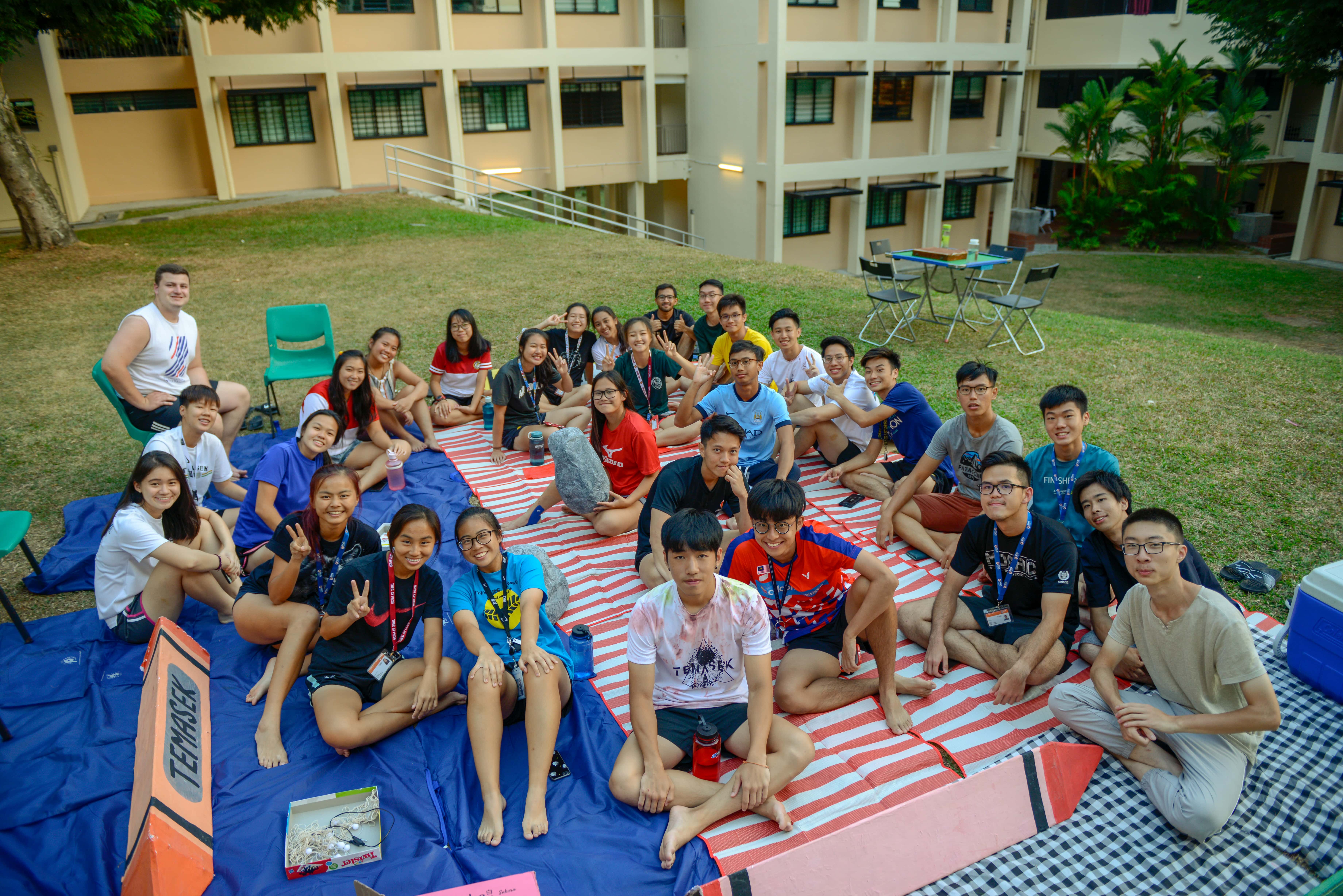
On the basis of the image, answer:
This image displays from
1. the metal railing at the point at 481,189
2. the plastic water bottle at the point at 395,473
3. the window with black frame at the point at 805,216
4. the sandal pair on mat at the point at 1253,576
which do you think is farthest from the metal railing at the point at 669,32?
the sandal pair on mat at the point at 1253,576

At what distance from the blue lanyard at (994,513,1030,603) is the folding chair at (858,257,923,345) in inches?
250

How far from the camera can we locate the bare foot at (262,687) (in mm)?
4113

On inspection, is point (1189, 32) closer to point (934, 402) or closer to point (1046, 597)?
point (934, 402)

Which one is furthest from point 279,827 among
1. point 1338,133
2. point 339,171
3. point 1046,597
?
point 1338,133

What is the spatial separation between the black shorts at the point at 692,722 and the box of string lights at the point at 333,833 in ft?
3.99

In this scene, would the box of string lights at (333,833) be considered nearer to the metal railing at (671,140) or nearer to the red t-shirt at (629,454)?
the red t-shirt at (629,454)

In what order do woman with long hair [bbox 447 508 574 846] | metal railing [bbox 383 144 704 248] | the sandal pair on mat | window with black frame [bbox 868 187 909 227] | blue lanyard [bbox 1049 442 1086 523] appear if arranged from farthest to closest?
window with black frame [bbox 868 187 909 227]
metal railing [bbox 383 144 704 248]
the sandal pair on mat
blue lanyard [bbox 1049 442 1086 523]
woman with long hair [bbox 447 508 574 846]

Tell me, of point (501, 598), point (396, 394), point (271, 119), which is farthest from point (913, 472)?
point (271, 119)

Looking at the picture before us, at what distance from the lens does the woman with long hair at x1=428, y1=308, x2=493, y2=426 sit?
7637 millimetres

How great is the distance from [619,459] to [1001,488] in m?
2.65

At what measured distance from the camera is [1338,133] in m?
19.7

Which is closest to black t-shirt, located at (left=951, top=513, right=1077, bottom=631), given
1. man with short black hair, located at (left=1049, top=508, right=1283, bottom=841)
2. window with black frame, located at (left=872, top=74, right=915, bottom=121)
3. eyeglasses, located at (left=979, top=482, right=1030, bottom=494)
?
eyeglasses, located at (left=979, top=482, right=1030, bottom=494)

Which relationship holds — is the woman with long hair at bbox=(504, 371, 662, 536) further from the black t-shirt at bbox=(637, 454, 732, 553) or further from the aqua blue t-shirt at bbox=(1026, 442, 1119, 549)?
the aqua blue t-shirt at bbox=(1026, 442, 1119, 549)

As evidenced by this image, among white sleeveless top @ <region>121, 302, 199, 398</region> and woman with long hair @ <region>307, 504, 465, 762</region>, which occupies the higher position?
white sleeveless top @ <region>121, 302, 199, 398</region>
